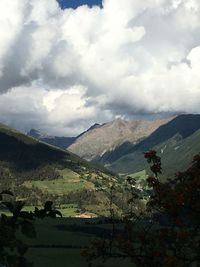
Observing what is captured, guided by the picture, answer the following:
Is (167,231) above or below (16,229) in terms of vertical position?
→ below

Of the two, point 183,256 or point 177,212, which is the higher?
point 177,212

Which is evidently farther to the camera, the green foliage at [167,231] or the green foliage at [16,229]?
the green foliage at [167,231]

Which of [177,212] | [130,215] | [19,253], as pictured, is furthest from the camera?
[130,215]

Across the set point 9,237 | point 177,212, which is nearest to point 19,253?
point 9,237

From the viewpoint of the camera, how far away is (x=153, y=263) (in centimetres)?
1873

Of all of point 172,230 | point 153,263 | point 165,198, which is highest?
point 165,198

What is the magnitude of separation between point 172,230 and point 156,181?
2140 mm

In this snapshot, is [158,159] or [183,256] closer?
[183,256]

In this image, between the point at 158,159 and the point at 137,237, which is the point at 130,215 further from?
the point at 158,159

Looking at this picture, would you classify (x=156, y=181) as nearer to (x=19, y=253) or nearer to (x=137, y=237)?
(x=137, y=237)

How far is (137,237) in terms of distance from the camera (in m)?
20.0

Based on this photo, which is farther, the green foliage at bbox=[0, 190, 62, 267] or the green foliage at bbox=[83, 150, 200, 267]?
the green foliage at bbox=[83, 150, 200, 267]

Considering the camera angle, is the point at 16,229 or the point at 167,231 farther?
the point at 167,231

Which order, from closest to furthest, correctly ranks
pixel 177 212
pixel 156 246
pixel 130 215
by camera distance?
pixel 177 212
pixel 156 246
pixel 130 215
